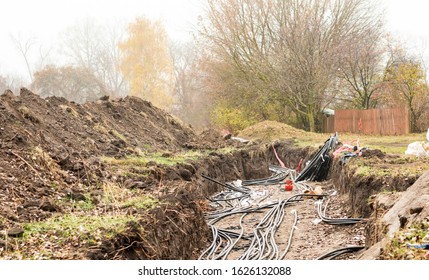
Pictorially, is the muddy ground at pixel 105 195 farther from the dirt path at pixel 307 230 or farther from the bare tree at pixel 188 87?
the bare tree at pixel 188 87

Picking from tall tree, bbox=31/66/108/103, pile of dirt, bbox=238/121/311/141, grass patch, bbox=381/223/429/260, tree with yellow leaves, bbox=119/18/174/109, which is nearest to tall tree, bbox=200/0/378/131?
pile of dirt, bbox=238/121/311/141

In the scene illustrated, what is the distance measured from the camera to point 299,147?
19.0 meters

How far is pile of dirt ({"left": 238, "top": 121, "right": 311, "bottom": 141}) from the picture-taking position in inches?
888

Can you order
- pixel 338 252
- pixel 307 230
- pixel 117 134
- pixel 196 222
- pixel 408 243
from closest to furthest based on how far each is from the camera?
pixel 408 243 < pixel 338 252 < pixel 196 222 < pixel 307 230 < pixel 117 134

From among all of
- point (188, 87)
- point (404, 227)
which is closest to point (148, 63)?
point (188, 87)

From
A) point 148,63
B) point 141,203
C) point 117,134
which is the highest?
point 148,63

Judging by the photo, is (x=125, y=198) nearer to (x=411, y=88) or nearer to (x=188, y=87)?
(x=411, y=88)

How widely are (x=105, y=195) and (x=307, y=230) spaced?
11.8 feet

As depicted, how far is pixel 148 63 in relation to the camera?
3494 cm

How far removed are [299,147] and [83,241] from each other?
14.4 metres

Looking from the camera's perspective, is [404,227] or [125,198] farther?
[125,198]

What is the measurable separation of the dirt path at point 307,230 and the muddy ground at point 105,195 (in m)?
0.03

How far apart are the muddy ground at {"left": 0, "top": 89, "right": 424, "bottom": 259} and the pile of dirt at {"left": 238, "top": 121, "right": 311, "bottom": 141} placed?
25.0 feet

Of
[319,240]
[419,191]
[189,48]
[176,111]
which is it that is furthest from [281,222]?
[189,48]
